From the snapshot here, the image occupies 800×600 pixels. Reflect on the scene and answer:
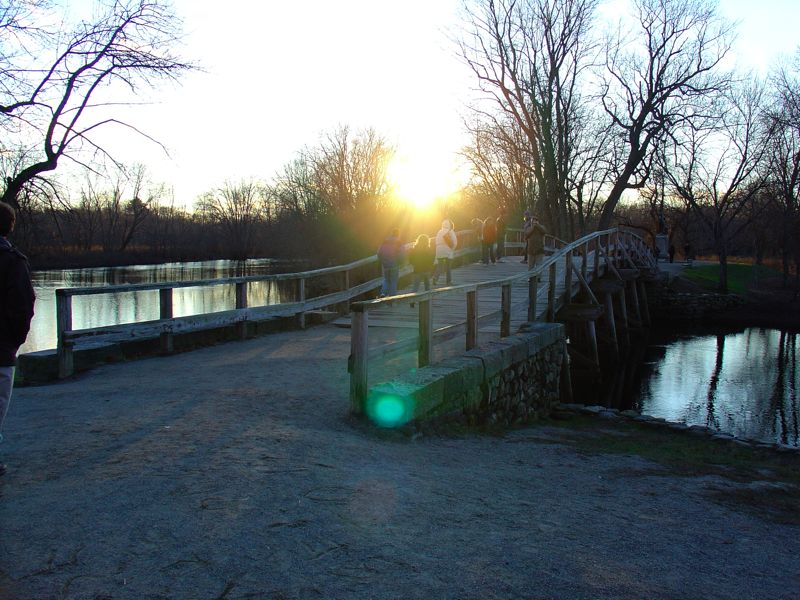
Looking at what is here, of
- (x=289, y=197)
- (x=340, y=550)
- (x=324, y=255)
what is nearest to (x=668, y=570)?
(x=340, y=550)

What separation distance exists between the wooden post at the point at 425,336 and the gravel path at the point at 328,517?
1.14m

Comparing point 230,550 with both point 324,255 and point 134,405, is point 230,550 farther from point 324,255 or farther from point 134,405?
point 324,255

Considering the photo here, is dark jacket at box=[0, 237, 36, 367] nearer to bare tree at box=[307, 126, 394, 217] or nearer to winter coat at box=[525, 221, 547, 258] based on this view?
winter coat at box=[525, 221, 547, 258]

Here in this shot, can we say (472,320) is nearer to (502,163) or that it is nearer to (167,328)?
(167,328)

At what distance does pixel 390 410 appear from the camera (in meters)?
5.79

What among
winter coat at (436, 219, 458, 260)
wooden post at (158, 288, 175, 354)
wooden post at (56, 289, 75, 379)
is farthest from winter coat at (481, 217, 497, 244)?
wooden post at (56, 289, 75, 379)

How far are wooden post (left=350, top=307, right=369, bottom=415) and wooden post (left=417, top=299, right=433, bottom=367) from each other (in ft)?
3.95

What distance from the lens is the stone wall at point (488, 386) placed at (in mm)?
5951

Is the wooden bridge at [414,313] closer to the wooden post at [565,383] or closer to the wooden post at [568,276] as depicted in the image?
the wooden post at [568,276]

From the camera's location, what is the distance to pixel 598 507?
4512mm

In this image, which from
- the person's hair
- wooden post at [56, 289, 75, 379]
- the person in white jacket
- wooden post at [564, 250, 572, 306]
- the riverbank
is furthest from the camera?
the riverbank

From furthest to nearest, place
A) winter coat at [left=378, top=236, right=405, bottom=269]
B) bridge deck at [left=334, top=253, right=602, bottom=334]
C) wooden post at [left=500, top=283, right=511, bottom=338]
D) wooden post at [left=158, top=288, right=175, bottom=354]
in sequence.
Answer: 1. winter coat at [left=378, top=236, right=405, bottom=269]
2. bridge deck at [left=334, top=253, right=602, bottom=334]
3. wooden post at [left=500, top=283, right=511, bottom=338]
4. wooden post at [left=158, top=288, right=175, bottom=354]

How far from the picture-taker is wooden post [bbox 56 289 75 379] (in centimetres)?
790

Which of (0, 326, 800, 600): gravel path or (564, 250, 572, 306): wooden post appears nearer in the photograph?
(0, 326, 800, 600): gravel path
